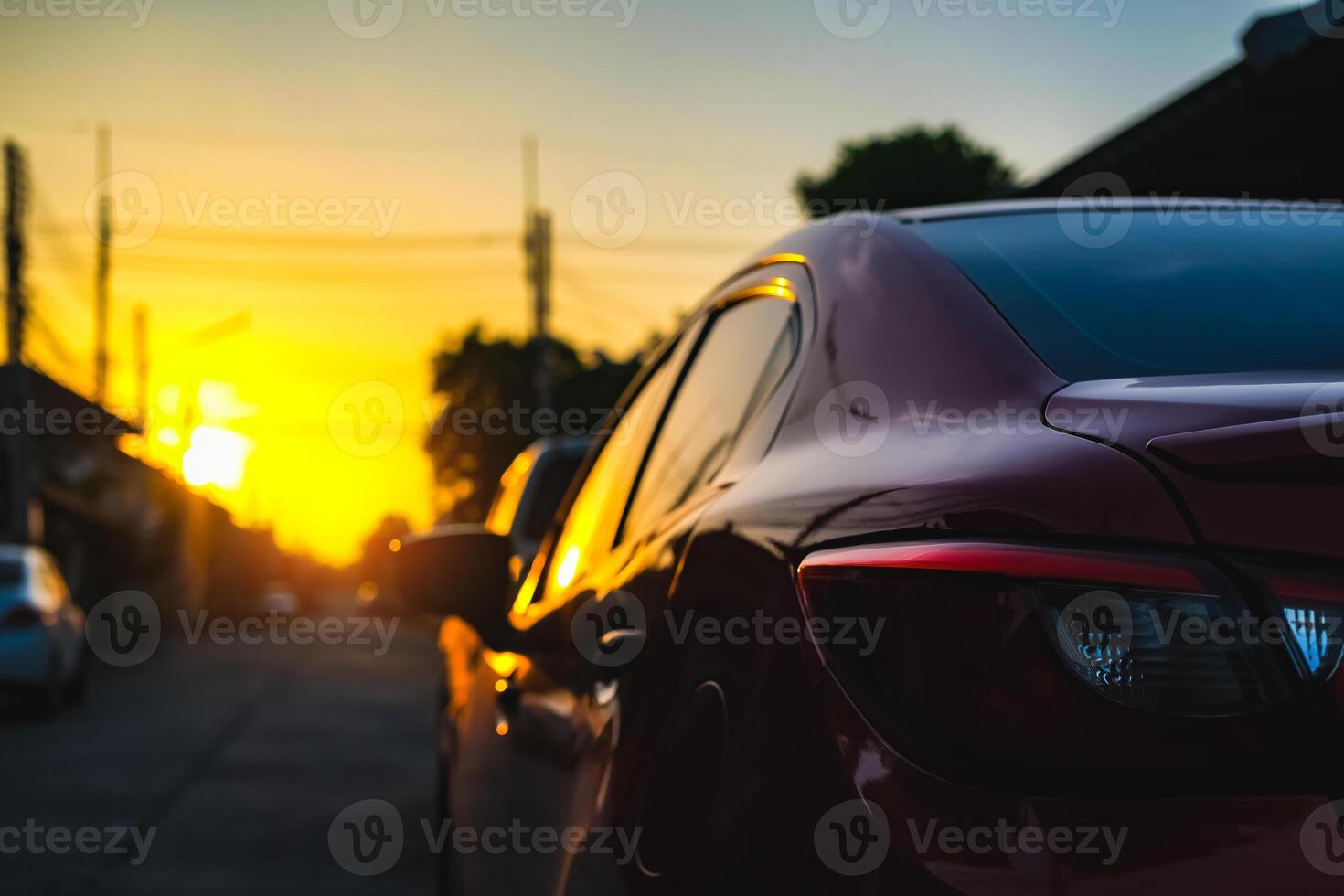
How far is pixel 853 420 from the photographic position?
1.91 metres

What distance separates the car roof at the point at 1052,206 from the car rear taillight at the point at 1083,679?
3.84 feet

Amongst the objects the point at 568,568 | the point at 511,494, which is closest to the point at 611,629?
the point at 568,568

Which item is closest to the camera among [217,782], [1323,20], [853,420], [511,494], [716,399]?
[853,420]

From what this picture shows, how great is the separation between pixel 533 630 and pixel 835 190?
39561mm

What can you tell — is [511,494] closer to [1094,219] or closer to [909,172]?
[1094,219]

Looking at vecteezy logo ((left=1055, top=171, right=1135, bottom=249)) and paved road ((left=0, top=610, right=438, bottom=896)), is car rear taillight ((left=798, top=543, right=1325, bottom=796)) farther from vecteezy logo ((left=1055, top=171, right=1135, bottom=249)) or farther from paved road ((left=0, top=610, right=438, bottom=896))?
paved road ((left=0, top=610, right=438, bottom=896))

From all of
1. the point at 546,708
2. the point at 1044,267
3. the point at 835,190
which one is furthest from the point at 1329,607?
the point at 835,190

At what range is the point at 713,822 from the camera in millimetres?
1678

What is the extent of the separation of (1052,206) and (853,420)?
3.21ft

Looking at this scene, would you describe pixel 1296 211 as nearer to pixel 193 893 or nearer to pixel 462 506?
pixel 193 893

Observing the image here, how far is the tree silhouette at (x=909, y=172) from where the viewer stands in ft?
137

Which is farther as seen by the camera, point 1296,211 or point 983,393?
point 1296,211

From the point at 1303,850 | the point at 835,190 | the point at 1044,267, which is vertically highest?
the point at 835,190

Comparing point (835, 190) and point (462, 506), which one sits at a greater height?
point (835, 190)
